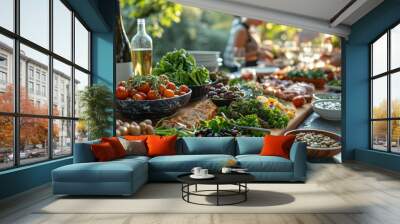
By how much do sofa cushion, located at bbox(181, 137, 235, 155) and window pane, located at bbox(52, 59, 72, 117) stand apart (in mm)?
1890

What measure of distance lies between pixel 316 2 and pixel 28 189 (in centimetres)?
532

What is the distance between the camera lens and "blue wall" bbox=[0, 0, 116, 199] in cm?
637

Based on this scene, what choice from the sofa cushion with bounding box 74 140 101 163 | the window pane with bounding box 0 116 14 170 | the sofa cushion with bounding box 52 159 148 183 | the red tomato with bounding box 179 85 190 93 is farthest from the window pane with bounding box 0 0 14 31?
the red tomato with bounding box 179 85 190 93

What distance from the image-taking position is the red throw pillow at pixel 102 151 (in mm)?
6312

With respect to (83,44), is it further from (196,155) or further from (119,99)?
(196,155)

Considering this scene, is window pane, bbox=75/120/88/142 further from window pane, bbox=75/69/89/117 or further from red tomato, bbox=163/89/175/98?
red tomato, bbox=163/89/175/98

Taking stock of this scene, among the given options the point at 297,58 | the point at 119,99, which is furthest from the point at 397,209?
the point at 297,58

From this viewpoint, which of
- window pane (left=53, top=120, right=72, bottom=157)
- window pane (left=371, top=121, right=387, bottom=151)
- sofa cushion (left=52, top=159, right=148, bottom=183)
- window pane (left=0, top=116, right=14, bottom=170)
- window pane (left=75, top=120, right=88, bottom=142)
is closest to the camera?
window pane (left=0, top=116, right=14, bottom=170)

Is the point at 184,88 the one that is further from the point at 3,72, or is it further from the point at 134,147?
the point at 3,72

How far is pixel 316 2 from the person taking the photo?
820 cm

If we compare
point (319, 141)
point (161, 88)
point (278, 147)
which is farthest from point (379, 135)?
point (161, 88)

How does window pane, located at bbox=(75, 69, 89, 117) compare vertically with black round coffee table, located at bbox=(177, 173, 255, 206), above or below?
above

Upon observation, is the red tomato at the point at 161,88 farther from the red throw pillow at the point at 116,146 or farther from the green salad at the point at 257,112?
the red throw pillow at the point at 116,146

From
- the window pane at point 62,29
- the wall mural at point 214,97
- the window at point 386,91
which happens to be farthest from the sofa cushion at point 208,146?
the window at point 386,91
